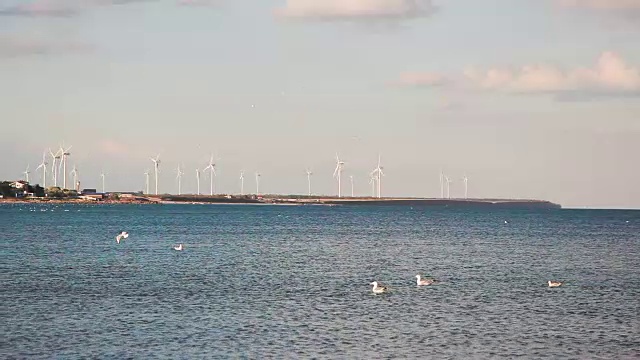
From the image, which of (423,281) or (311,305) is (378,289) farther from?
(311,305)

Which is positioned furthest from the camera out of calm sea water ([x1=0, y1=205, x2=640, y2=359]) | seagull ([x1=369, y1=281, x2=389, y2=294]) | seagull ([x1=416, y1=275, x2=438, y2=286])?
seagull ([x1=416, y1=275, x2=438, y2=286])

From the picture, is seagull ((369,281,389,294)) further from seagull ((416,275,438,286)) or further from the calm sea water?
seagull ((416,275,438,286))

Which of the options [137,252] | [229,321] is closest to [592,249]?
[137,252]

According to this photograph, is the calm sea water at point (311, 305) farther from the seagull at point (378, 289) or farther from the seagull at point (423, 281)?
the seagull at point (423, 281)

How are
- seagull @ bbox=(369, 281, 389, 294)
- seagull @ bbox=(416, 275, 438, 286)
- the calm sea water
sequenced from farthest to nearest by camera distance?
seagull @ bbox=(416, 275, 438, 286), seagull @ bbox=(369, 281, 389, 294), the calm sea water

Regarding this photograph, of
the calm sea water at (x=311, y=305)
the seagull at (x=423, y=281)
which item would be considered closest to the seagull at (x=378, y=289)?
the calm sea water at (x=311, y=305)

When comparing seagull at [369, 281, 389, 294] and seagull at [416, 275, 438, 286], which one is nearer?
seagull at [369, 281, 389, 294]

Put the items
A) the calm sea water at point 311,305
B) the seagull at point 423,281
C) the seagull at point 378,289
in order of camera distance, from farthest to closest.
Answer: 1. the seagull at point 423,281
2. the seagull at point 378,289
3. the calm sea water at point 311,305

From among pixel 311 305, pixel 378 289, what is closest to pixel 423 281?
pixel 378 289

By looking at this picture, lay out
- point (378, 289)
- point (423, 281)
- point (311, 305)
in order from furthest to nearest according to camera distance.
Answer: point (423, 281) → point (378, 289) → point (311, 305)

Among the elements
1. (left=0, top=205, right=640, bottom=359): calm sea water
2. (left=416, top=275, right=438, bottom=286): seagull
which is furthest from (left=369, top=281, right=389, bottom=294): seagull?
(left=416, top=275, right=438, bottom=286): seagull

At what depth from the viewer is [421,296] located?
67938 millimetres

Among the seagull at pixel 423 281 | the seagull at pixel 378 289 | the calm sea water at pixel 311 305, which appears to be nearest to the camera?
the calm sea water at pixel 311 305

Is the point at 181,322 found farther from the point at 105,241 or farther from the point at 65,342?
the point at 105,241
